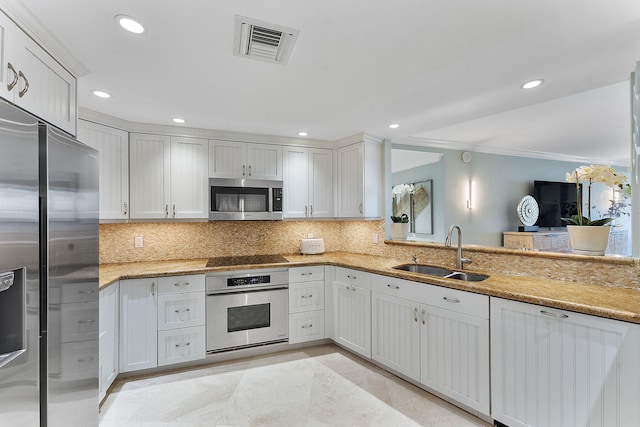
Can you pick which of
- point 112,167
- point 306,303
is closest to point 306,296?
point 306,303

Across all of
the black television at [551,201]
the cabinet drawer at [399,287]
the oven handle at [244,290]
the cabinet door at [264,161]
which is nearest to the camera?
the cabinet drawer at [399,287]

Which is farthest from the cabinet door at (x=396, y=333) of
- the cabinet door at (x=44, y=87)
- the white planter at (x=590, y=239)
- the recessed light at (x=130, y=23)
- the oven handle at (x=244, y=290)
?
the cabinet door at (x=44, y=87)

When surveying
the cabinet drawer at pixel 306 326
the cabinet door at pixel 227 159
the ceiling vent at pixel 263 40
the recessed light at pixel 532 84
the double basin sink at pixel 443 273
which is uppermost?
the ceiling vent at pixel 263 40

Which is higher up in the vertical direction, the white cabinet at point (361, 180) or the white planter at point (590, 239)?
the white cabinet at point (361, 180)

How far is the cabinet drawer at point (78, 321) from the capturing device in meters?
1.38

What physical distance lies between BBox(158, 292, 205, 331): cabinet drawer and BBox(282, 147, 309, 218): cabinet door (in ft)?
4.35

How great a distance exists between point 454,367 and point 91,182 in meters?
2.57

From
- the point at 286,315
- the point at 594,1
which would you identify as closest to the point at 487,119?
the point at 594,1

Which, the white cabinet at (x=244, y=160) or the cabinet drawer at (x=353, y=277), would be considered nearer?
the cabinet drawer at (x=353, y=277)

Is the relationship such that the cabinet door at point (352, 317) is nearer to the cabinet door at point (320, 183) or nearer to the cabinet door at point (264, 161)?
the cabinet door at point (320, 183)

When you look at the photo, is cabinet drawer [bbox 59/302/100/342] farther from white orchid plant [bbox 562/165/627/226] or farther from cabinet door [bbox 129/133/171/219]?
white orchid plant [bbox 562/165/627/226]

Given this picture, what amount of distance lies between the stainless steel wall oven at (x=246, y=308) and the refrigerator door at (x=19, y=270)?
1697mm

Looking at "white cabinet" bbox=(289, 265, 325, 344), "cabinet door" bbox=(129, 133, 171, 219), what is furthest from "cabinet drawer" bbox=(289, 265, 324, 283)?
"cabinet door" bbox=(129, 133, 171, 219)

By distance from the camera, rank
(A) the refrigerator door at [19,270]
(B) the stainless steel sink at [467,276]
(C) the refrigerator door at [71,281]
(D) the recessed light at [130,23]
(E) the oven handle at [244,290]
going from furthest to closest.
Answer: (E) the oven handle at [244,290] → (B) the stainless steel sink at [467,276] → (D) the recessed light at [130,23] → (C) the refrigerator door at [71,281] → (A) the refrigerator door at [19,270]
